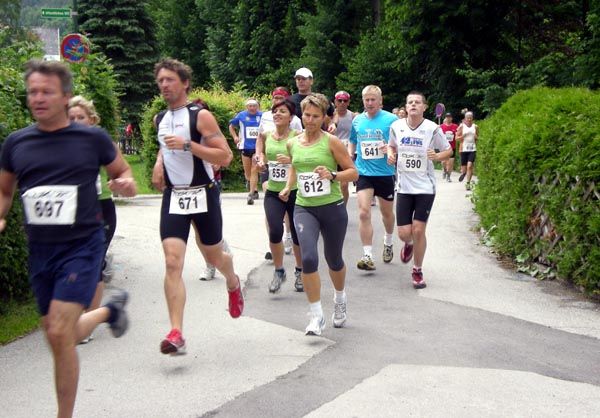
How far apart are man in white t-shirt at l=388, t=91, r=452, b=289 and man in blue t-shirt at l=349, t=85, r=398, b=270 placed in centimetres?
66

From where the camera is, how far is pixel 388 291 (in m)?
9.22

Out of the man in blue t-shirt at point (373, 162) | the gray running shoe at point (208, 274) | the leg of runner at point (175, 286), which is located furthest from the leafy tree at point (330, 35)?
the leg of runner at point (175, 286)

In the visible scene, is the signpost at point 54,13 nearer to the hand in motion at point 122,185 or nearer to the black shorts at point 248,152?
the black shorts at point 248,152

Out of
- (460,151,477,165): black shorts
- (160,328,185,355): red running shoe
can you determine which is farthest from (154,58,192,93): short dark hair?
(460,151,477,165): black shorts

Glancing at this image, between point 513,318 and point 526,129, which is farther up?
point 526,129

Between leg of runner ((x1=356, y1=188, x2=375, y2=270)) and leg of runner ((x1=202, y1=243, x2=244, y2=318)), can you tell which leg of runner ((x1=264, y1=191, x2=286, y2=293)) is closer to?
leg of runner ((x1=356, y1=188, x2=375, y2=270))

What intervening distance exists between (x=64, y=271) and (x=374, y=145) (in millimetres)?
6200

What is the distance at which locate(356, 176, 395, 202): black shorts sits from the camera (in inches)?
421

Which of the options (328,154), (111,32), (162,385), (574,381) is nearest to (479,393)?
(574,381)

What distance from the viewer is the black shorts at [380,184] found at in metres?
10.7

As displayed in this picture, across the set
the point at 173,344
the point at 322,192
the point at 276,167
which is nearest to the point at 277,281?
the point at 276,167

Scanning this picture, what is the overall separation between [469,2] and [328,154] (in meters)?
29.4

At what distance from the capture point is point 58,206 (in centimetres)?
489

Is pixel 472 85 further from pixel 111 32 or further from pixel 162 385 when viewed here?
pixel 162 385
